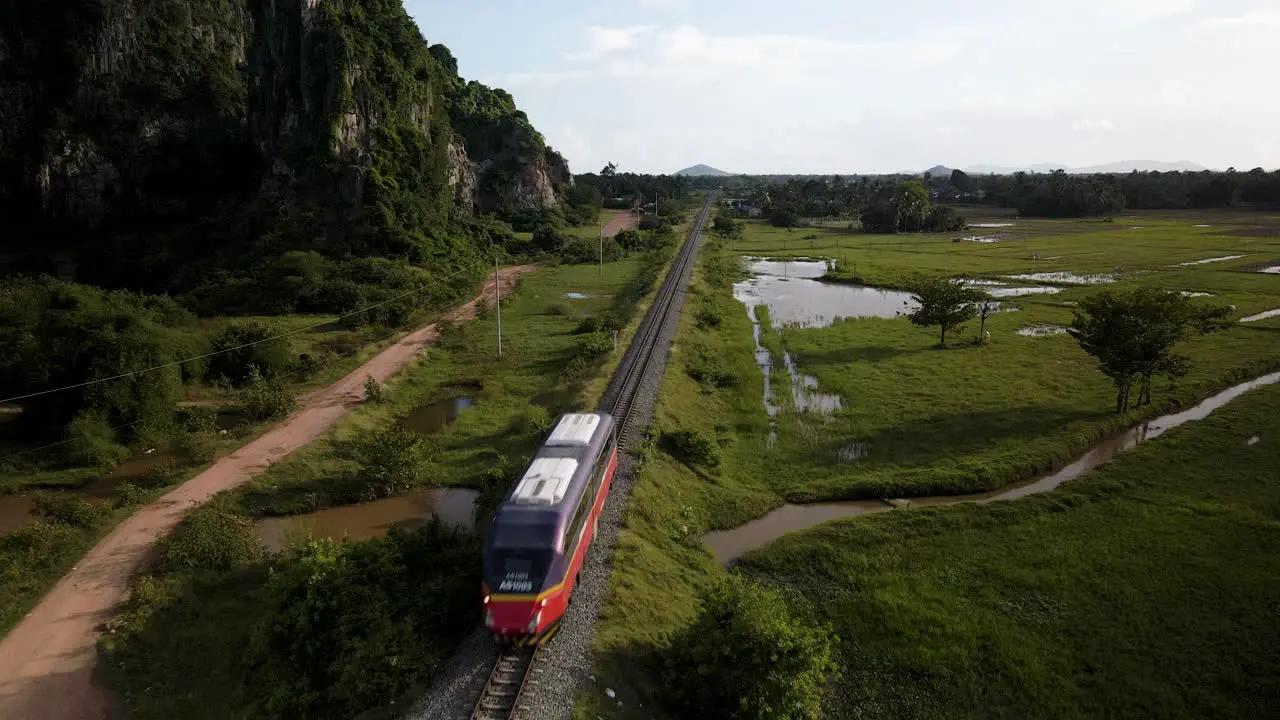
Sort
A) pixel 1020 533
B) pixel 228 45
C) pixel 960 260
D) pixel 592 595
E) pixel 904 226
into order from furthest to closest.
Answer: pixel 904 226 < pixel 228 45 < pixel 960 260 < pixel 1020 533 < pixel 592 595

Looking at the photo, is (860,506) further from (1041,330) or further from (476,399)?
(1041,330)

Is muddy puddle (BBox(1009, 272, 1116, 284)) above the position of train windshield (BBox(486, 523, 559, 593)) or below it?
above

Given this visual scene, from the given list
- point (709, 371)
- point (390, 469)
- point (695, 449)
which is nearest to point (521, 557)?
point (390, 469)

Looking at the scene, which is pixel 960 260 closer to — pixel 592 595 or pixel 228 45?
pixel 592 595

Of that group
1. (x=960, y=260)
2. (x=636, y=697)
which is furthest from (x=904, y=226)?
(x=636, y=697)

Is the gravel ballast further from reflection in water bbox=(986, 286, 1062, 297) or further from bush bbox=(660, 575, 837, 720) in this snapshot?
reflection in water bbox=(986, 286, 1062, 297)

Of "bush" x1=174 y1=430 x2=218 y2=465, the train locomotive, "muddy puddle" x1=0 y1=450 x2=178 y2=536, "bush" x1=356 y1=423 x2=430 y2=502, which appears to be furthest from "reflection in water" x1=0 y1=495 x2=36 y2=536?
the train locomotive

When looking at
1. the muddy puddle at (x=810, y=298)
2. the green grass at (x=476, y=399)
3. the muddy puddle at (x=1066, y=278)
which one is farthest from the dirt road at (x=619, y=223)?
the muddy puddle at (x=1066, y=278)
